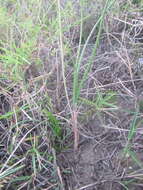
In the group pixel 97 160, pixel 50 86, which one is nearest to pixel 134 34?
pixel 50 86

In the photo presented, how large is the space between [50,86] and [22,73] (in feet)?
0.37

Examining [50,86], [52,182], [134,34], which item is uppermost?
[134,34]

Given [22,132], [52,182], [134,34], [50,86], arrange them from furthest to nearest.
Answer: [134,34], [50,86], [22,132], [52,182]

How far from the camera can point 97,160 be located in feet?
2.78

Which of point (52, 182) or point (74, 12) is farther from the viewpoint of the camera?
point (74, 12)

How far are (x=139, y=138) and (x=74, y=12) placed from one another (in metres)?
0.57

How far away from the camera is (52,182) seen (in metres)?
0.80

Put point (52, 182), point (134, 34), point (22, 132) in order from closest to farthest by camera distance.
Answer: point (52, 182)
point (22, 132)
point (134, 34)

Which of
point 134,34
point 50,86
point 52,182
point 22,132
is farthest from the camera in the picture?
point 134,34

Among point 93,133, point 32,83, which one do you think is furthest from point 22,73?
point 93,133

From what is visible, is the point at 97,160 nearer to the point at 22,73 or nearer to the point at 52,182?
the point at 52,182

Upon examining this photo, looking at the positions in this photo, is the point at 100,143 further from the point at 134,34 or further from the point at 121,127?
the point at 134,34

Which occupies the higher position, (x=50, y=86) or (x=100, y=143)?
(x=50, y=86)

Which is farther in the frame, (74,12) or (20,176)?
(74,12)
